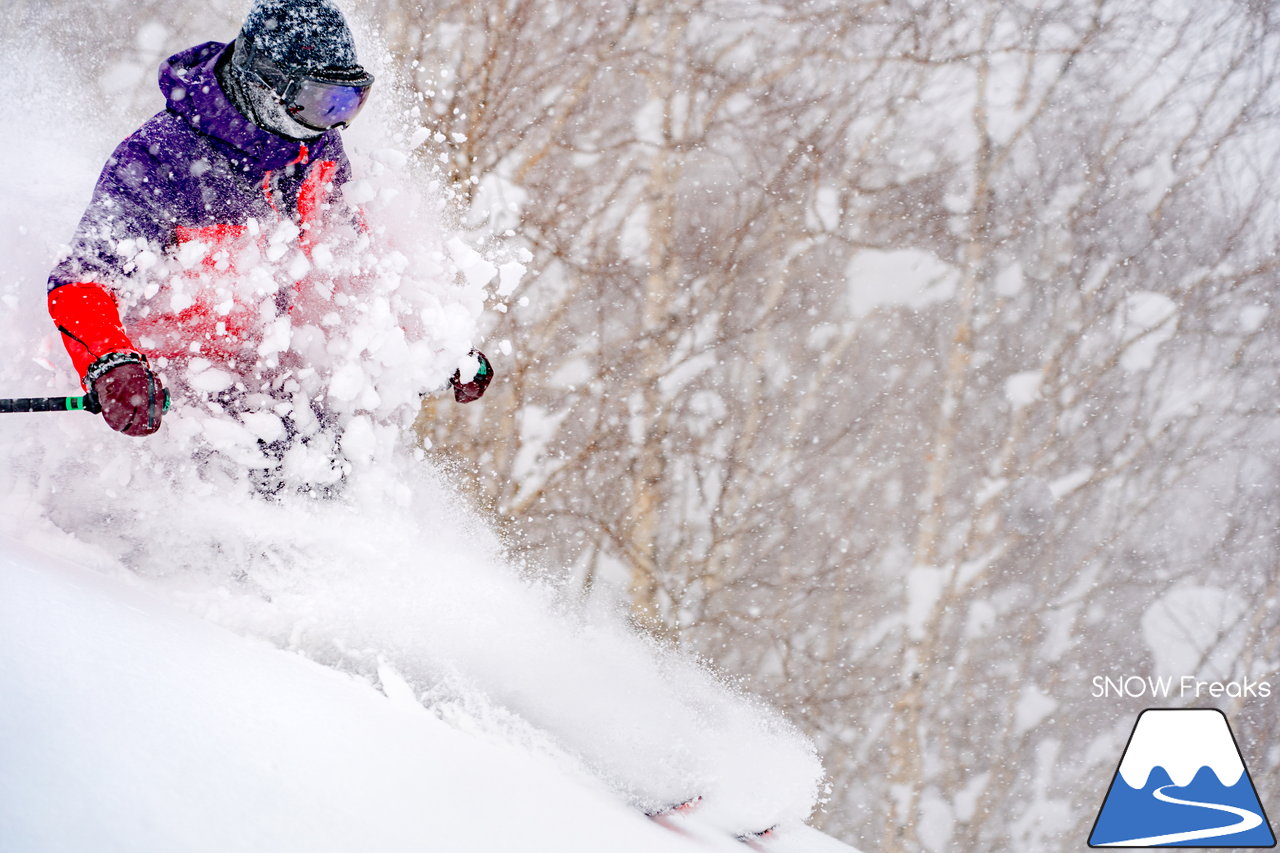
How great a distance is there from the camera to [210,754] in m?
0.95

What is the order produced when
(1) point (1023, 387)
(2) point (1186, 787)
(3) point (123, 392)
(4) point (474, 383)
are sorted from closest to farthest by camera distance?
(3) point (123, 392) → (4) point (474, 383) → (1) point (1023, 387) → (2) point (1186, 787)

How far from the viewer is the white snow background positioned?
92cm

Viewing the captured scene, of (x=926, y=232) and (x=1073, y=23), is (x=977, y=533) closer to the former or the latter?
(x=926, y=232)

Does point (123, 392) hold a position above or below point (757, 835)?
above

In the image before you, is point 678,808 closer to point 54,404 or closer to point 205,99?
point 54,404

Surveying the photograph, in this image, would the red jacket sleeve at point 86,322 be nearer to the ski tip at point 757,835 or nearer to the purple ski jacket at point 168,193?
the purple ski jacket at point 168,193

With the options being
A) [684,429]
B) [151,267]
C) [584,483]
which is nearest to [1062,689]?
[684,429]

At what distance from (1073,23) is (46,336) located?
4926mm

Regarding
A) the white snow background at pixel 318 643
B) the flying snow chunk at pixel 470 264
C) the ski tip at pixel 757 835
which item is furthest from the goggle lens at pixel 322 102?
the ski tip at pixel 757 835

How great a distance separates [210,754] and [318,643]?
2.81 feet

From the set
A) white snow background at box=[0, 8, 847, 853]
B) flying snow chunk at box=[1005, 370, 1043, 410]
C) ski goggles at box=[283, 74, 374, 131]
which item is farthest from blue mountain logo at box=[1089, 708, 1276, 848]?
ski goggles at box=[283, 74, 374, 131]

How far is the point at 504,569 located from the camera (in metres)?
3.21

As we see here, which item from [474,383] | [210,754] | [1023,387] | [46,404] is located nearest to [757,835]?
[474,383]

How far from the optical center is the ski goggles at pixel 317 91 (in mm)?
1619
